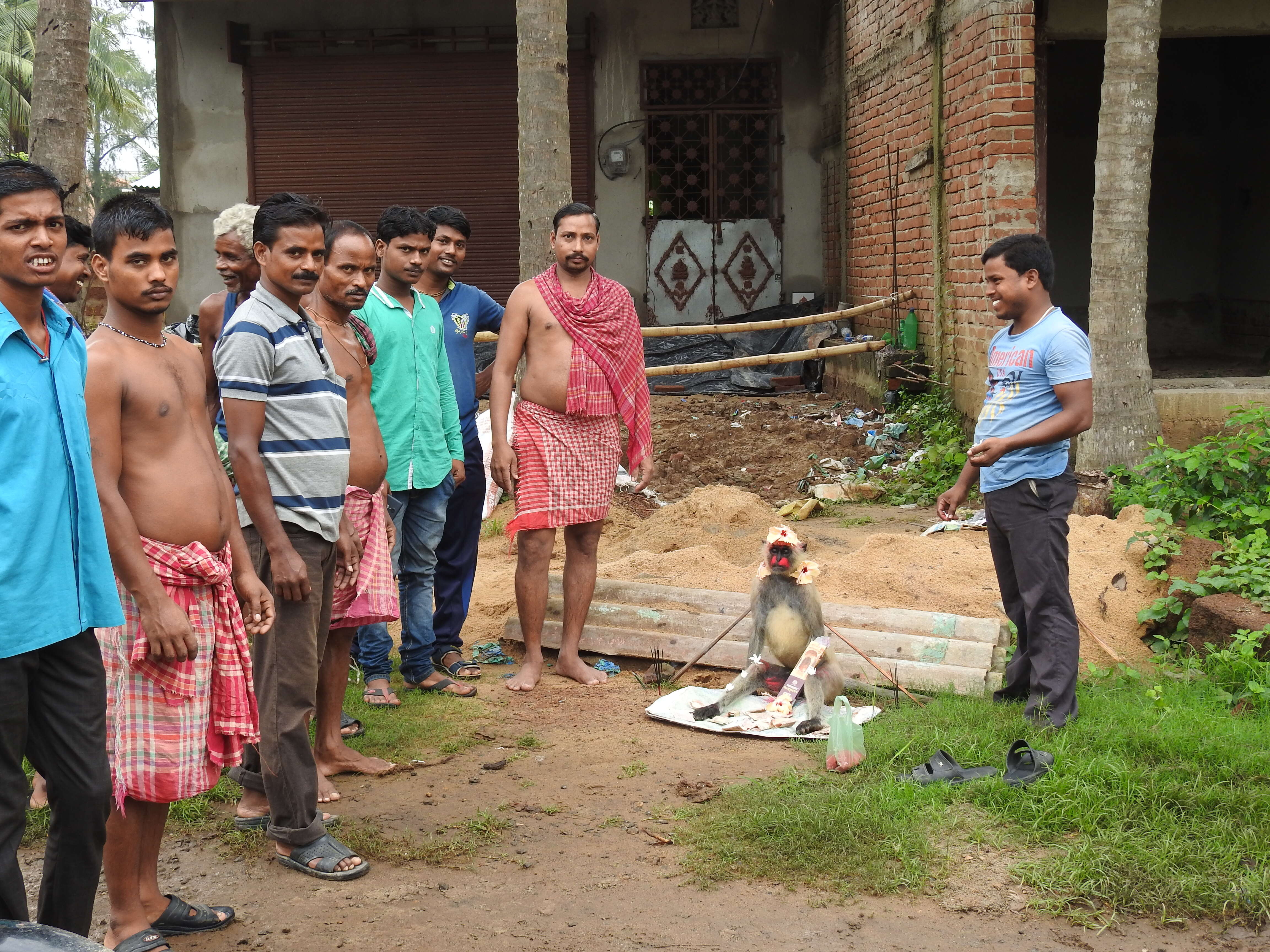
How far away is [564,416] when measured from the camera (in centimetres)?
547

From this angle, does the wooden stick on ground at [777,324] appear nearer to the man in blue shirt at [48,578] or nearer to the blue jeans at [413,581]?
the blue jeans at [413,581]

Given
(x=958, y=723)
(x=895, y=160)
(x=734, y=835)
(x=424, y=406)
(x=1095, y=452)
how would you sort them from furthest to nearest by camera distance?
(x=895, y=160) < (x=1095, y=452) < (x=424, y=406) < (x=958, y=723) < (x=734, y=835)

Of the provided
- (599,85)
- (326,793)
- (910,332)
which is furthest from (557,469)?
(599,85)

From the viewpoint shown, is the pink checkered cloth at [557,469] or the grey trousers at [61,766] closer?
the grey trousers at [61,766]

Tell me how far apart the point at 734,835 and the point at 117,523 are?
6.85 feet

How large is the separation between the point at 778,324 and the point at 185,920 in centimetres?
844

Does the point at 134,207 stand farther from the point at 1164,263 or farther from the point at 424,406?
the point at 1164,263

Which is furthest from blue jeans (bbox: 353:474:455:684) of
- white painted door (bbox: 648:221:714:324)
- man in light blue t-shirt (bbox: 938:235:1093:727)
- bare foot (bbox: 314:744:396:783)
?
white painted door (bbox: 648:221:714:324)

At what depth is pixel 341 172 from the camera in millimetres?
13930

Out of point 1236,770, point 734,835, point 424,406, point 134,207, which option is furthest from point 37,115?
point 1236,770

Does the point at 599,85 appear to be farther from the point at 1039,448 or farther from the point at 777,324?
the point at 1039,448

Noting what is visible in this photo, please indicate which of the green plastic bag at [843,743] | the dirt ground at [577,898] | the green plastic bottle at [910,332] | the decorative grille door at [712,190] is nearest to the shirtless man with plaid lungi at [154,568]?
the dirt ground at [577,898]

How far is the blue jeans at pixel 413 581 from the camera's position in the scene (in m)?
5.09

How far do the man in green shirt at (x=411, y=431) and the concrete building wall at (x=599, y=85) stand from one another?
9.04 meters
